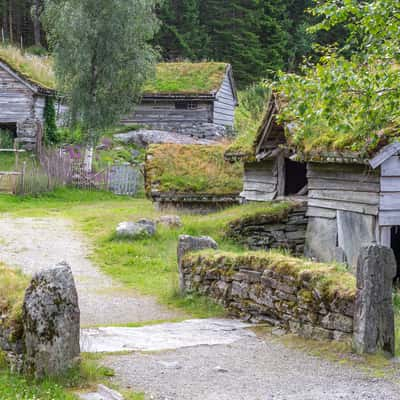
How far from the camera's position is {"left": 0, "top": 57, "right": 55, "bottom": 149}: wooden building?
1193 inches

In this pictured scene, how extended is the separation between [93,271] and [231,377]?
7.97 m

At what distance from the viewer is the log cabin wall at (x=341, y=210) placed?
12453 millimetres

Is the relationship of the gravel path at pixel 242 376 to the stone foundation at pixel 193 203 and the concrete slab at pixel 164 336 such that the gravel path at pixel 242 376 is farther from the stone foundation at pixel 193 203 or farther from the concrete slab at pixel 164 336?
the stone foundation at pixel 193 203

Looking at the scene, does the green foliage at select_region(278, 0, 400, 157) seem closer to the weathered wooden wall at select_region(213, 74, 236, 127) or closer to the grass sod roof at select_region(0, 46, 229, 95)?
the grass sod roof at select_region(0, 46, 229, 95)

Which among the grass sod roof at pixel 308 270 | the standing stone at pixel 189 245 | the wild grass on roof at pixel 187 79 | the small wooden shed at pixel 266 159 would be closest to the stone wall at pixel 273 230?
the small wooden shed at pixel 266 159

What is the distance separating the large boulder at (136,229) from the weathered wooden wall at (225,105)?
67.4 ft

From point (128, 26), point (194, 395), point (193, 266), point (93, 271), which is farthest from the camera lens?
point (128, 26)

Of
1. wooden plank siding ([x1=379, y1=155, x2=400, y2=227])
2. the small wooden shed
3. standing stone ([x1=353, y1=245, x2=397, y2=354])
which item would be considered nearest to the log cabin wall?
wooden plank siding ([x1=379, y1=155, x2=400, y2=227])

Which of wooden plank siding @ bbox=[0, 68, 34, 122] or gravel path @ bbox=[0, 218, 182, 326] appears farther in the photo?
wooden plank siding @ bbox=[0, 68, 34, 122]

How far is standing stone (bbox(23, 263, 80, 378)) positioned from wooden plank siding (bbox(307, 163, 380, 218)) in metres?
8.42

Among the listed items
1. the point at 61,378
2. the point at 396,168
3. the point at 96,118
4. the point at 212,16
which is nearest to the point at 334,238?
the point at 396,168

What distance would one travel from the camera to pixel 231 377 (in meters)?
5.33

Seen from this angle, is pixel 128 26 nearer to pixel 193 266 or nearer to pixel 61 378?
pixel 193 266

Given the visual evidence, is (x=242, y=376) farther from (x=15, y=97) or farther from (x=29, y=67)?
(x=29, y=67)
